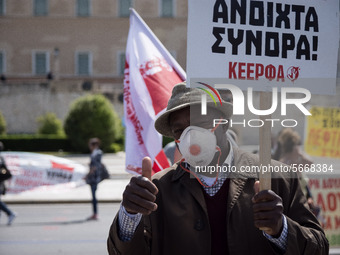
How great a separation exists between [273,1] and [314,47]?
24cm

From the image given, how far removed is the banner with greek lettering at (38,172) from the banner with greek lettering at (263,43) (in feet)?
37.5

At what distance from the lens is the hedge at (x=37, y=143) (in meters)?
30.8

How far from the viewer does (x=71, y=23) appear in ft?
142

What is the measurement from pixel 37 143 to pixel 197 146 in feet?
98.3

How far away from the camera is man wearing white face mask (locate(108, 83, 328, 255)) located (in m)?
2.08

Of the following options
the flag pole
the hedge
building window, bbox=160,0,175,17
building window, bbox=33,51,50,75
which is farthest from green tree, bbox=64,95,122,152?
the flag pole

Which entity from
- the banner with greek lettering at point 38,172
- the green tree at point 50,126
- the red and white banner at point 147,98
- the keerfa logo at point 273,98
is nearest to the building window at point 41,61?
the green tree at point 50,126

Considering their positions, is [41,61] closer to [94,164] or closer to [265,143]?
[94,164]

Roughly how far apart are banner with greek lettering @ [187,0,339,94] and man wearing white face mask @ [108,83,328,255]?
28 cm

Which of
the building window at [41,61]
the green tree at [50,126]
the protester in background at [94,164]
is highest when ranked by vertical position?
the building window at [41,61]

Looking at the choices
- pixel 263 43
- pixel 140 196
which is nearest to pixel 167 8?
pixel 263 43

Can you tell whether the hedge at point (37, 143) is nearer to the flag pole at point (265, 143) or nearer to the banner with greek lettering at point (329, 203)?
the banner with greek lettering at point (329, 203)

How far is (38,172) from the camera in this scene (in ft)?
43.5

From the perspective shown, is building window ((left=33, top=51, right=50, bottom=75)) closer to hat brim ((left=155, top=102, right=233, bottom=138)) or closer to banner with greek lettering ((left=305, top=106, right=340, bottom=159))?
banner with greek lettering ((left=305, top=106, right=340, bottom=159))
